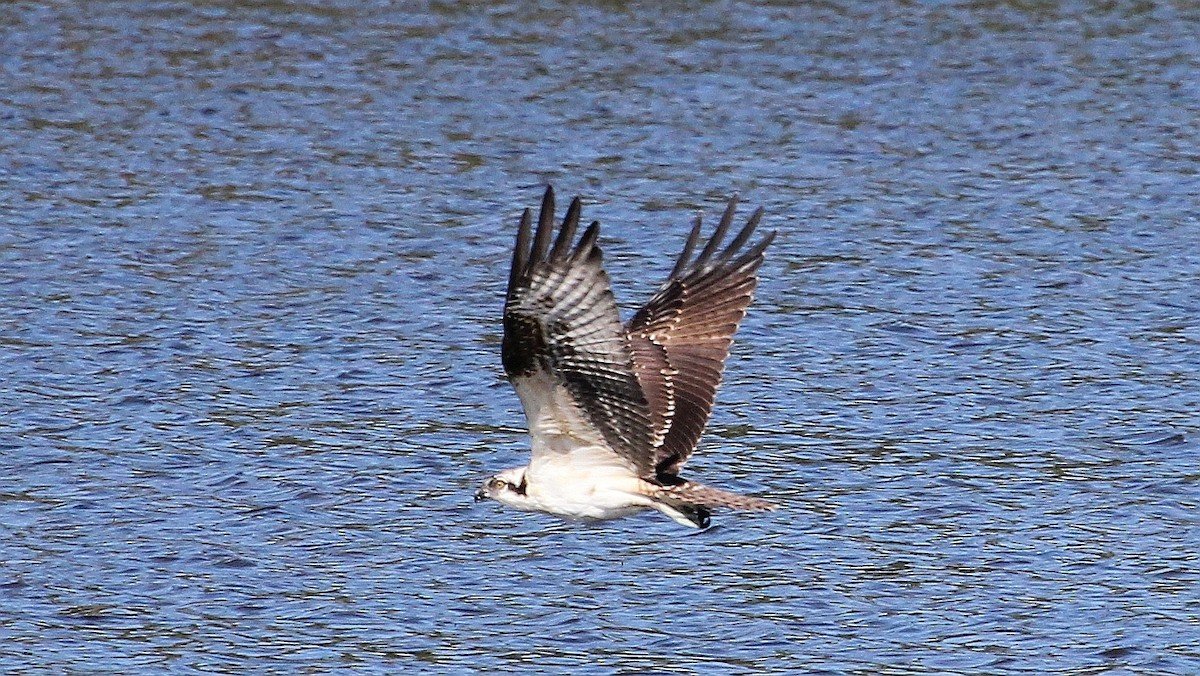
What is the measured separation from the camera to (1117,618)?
350 inches

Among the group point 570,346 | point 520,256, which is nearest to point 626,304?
point 570,346

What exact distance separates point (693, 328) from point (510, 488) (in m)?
0.97

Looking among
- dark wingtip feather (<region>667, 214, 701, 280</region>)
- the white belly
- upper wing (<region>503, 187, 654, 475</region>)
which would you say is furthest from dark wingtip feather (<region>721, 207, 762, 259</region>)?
the white belly

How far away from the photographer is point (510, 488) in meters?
8.34

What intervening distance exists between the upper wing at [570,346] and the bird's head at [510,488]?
0.98 ft

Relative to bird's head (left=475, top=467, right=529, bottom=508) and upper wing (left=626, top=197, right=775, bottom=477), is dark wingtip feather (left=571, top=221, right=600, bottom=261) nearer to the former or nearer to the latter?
upper wing (left=626, top=197, right=775, bottom=477)

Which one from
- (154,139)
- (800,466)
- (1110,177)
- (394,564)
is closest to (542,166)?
(154,139)

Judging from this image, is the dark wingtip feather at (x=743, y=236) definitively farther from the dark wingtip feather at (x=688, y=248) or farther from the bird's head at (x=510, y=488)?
the bird's head at (x=510, y=488)

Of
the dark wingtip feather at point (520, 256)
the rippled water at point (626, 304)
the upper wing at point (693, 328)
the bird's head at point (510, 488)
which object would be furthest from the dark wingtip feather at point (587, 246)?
the rippled water at point (626, 304)

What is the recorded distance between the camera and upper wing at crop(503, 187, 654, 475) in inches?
273

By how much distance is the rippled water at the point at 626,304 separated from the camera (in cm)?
902

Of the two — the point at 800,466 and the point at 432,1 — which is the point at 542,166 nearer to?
the point at 432,1

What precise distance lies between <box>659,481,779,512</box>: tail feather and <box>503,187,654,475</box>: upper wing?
0.48 ft

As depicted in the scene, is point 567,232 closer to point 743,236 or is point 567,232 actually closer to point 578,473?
point 578,473
